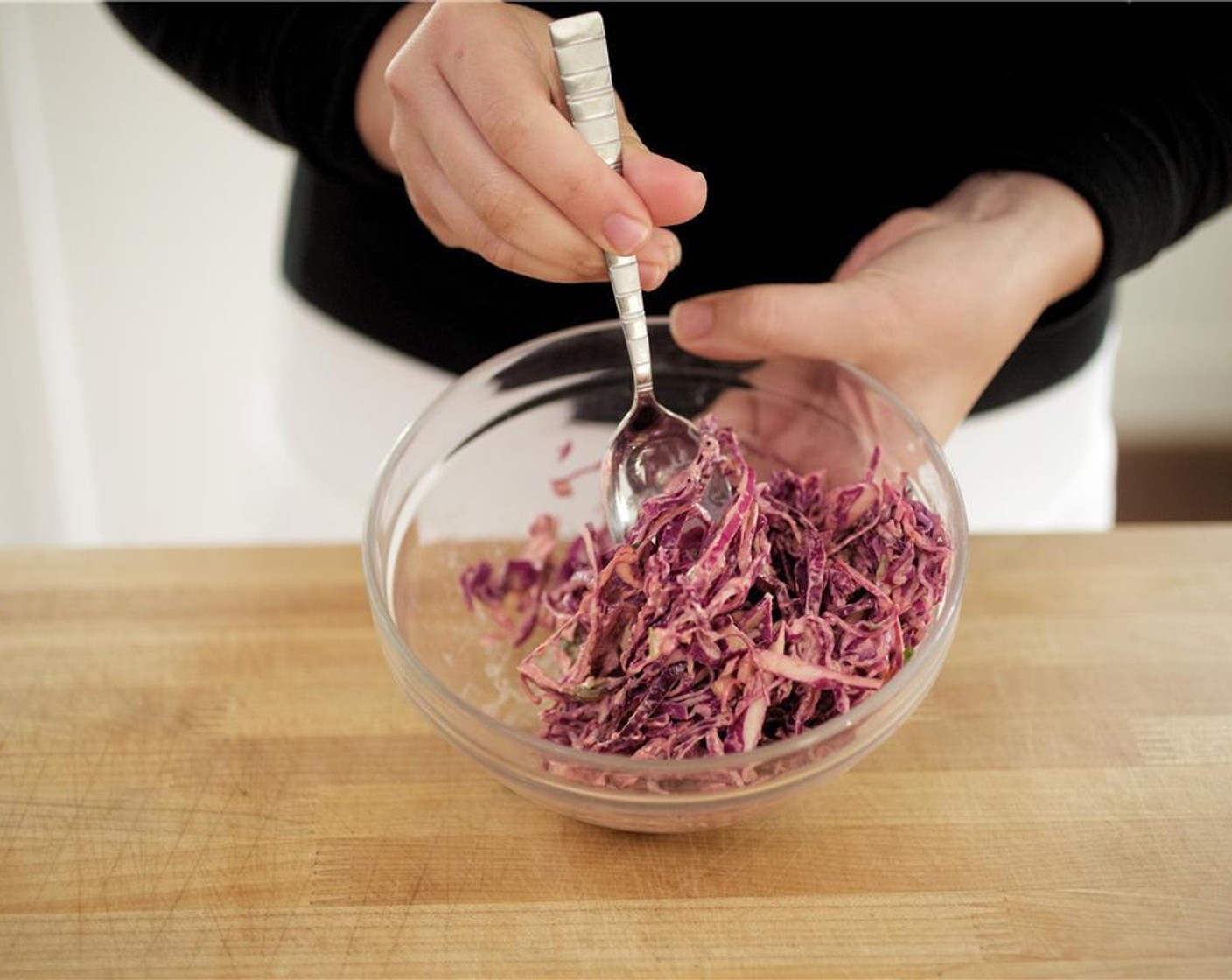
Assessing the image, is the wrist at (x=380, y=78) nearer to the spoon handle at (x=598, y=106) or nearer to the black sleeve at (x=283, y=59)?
the black sleeve at (x=283, y=59)

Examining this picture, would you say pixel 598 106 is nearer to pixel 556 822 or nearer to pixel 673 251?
pixel 673 251

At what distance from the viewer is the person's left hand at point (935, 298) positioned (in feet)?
3.77

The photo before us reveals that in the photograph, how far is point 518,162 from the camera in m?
0.90

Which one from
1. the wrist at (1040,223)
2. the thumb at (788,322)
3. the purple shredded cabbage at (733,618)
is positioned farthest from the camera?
the wrist at (1040,223)

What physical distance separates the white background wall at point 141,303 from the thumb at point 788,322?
150cm

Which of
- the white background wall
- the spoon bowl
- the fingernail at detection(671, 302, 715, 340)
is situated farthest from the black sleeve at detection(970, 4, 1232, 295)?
the white background wall

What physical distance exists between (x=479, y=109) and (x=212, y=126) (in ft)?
6.70

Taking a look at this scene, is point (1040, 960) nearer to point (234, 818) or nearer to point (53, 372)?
point (234, 818)

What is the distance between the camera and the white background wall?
257 centimetres

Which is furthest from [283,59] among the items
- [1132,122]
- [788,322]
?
[1132,122]

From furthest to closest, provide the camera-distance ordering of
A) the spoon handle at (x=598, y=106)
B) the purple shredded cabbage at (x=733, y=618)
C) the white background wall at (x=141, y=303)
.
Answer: the white background wall at (x=141, y=303)
the purple shredded cabbage at (x=733, y=618)
the spoon handle at (x=598, y=106)

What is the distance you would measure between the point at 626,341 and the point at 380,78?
52cm

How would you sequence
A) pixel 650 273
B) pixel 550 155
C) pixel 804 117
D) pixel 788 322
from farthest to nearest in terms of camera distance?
pixel 804 117
pixel 788 322
pixel 650 273
pixel 550 155

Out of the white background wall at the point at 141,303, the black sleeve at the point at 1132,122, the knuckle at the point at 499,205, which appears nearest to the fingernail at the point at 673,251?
the knuckle at the point at 499,205
